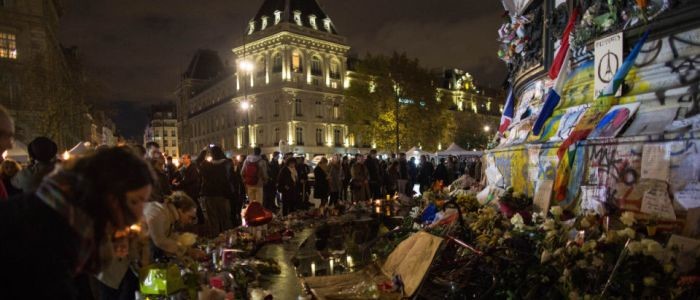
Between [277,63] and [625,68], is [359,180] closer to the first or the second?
[625,68]

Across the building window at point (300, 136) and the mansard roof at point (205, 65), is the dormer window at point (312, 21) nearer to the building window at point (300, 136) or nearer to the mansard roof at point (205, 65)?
the building window at point (300, 136)

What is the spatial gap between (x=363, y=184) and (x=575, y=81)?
30.9 feet

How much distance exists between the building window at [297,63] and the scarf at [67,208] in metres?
59.5

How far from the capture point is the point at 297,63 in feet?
199

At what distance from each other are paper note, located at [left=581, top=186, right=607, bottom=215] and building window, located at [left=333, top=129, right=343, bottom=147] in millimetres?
58547

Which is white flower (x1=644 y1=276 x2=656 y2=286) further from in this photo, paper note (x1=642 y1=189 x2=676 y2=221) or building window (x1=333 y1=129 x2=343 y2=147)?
building window (x1=333 y1=129 x2=343 y2=147)

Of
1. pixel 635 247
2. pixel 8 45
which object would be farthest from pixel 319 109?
pixel 635 247

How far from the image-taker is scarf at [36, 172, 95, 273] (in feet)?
5.78

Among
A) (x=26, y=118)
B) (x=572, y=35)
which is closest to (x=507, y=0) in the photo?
(x=572, y=35)

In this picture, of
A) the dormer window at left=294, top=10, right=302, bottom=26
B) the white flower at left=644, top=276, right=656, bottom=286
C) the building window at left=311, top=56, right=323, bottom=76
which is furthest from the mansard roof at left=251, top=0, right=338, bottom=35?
the white flower at left=644, top=276, right=656, bottom=286

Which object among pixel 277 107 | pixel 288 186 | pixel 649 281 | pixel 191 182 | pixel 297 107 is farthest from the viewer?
pixel 297 107

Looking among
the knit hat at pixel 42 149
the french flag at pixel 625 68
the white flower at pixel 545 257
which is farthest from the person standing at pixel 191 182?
the french flag at pixel 625 68

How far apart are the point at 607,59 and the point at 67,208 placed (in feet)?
20.9

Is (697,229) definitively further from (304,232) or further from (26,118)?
(26,118)
